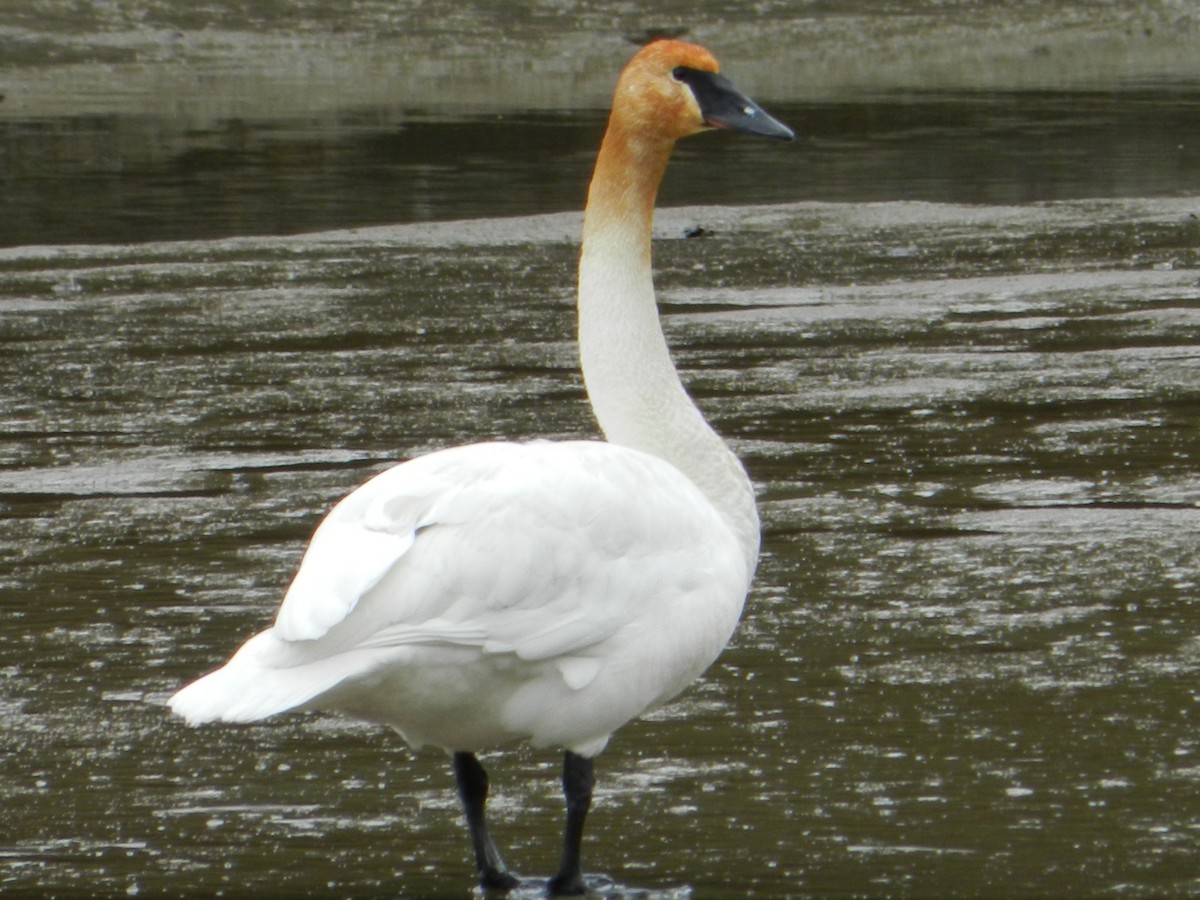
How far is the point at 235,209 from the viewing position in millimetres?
15641

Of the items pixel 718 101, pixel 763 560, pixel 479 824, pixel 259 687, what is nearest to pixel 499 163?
pixel 763 560

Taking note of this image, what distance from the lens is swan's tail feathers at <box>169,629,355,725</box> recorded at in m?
4.12

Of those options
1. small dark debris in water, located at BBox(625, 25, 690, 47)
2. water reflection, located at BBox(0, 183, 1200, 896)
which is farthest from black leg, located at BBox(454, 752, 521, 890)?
small dark debris in water, located at BBox(625, 25, 690, 47)

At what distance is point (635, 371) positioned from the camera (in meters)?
5.07

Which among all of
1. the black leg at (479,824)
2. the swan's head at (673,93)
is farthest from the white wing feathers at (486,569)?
the swan's head at (673,93)

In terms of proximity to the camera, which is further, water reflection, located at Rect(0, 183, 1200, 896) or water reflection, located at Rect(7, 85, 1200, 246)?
water reflection, located at Rect(7, 85, 1200, 246)

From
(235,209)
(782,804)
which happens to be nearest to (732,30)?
(235,209)

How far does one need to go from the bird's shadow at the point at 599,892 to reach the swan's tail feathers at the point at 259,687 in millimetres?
634

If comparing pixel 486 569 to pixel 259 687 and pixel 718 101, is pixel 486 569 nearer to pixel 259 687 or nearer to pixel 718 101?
pixel 259 687

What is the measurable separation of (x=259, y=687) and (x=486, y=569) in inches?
18.6

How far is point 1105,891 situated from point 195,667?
8.34 feet

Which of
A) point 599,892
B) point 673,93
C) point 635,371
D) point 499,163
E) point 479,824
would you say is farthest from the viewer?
point 499,163

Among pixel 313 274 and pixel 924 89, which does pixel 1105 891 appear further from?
pixel 924 89

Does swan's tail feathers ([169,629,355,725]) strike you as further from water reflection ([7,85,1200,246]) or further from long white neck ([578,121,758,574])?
water reflection ([7,85,1200,246])
